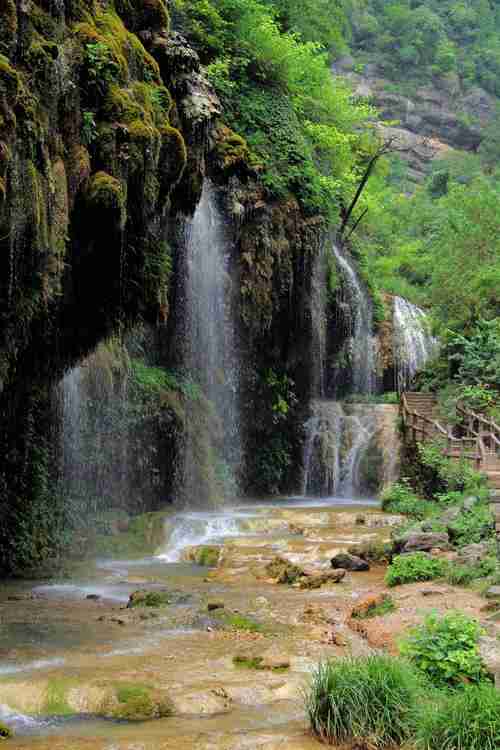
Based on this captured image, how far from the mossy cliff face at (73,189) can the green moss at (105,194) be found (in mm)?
17

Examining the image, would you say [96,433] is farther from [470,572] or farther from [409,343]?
[409,343]

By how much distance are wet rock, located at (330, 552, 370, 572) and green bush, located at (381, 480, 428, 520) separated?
455cm

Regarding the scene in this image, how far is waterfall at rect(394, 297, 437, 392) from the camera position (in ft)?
101

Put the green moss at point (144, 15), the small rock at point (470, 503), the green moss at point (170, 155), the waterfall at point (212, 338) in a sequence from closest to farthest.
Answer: the green moss at point (170, 155) < the green moss at point (144, 15) < the small rock at point (470, 503) < the waterfall at point (212, 338)

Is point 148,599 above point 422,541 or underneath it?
underneath

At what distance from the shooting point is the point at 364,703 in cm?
585

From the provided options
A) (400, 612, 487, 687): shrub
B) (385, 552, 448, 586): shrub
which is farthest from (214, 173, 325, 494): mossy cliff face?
(400, 612, 487, 687): shrub

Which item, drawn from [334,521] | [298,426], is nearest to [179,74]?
[334,521]

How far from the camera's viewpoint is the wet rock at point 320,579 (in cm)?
1190

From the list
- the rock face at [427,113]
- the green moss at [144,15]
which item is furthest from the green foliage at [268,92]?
the rock face at [427,113]

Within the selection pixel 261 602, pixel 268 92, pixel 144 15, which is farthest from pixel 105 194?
pixel 268 92

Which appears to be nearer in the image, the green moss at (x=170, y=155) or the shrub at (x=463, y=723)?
the shrub at (x=463, y=723)

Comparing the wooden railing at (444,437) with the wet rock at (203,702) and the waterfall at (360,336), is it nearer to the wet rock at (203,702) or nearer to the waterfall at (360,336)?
the waterfall at (360,336)

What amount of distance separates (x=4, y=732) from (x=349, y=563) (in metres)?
7.98
